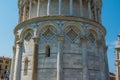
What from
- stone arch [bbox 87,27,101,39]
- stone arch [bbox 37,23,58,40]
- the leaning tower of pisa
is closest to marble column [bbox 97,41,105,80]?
the leaning tower of pisa

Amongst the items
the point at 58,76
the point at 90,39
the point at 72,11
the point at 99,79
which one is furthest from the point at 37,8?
the point at 99,79

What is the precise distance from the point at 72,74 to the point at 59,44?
2532 mm

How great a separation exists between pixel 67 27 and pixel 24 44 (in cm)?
401

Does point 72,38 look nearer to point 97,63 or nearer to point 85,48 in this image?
point 85,48

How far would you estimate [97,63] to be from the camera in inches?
677

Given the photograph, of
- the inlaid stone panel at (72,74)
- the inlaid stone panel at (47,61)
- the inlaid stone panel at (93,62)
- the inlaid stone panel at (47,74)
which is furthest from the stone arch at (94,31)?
the inlaid stone panel at (47,74)

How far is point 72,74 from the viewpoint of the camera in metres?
15.7

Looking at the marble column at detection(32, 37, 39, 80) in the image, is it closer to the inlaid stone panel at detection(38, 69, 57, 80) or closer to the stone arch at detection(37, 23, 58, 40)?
the inlaid stone panel at detection(38, 69, 57, 80)

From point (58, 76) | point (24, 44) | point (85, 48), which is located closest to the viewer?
point (58, 76)

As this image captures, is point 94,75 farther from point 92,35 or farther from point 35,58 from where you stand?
point 35,58

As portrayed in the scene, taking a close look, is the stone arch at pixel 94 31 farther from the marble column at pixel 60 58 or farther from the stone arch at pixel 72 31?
the marble column at pixel 60 58

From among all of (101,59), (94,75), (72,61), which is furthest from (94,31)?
(94,75)

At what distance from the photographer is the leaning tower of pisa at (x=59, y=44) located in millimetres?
15811

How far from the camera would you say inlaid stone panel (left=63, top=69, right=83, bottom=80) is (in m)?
15.6
